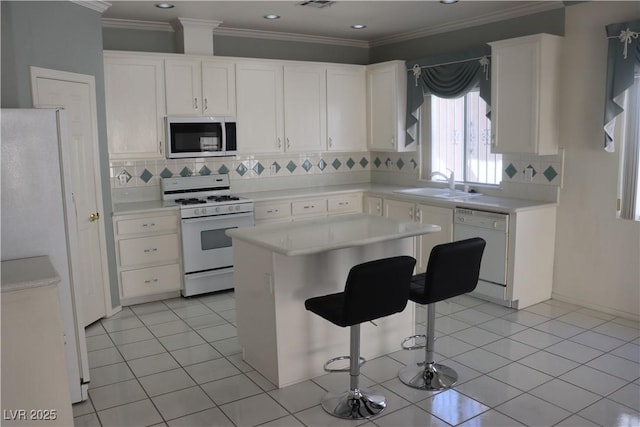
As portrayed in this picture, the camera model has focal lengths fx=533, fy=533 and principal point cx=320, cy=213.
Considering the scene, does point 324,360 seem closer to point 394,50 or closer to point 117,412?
point 117,412

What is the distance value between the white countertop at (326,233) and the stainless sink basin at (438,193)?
1753 mm

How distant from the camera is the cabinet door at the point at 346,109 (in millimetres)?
6289

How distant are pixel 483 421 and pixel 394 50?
4799 mm

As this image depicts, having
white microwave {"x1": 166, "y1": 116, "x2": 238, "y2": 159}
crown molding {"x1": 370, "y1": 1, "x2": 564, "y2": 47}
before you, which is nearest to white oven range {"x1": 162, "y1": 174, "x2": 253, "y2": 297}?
white microwave {"x1": 166, "y1": 116, "x2": 238, "y2": 159}

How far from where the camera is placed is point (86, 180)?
4.38 meters

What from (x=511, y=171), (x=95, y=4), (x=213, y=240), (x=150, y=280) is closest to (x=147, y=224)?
A: (x=150, y=280)

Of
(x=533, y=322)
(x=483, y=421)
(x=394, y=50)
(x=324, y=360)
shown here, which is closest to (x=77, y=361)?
(x=324, y=360)

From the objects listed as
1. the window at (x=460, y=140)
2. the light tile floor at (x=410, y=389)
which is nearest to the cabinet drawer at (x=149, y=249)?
the light tile floor at (x=410, y=389)

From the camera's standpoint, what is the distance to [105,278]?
15.2 feet

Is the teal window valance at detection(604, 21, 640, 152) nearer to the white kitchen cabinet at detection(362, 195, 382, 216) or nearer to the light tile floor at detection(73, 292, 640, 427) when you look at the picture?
the light tile floor at detection(73, 292, 640, 427)

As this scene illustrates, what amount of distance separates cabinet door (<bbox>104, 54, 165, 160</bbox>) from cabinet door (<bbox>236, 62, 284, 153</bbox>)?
2.79 feet

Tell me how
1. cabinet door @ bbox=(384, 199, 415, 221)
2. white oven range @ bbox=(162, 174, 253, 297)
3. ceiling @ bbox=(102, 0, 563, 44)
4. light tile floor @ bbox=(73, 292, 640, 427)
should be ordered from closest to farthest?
1. light tile floor @ bbox=(73, 292, 640, 427)
2. ceiling @ bbox=(102, 0, 563, 44)
3. white oven range @ bbox=(162, 174, 253, 297)
4. cabinet door @ bbox=(384, 199, 415, 221)

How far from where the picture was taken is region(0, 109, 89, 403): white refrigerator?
9.33 ft

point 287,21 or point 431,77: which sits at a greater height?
point 287,21
